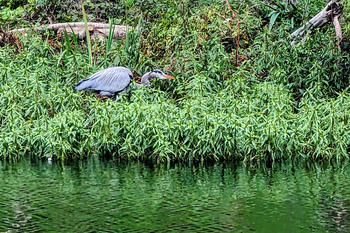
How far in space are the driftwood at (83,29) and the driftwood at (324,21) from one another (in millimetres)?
3335

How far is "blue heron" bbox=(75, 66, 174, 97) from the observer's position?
10.5 m

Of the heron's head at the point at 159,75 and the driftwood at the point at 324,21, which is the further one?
the driftwood at the point at 324,21

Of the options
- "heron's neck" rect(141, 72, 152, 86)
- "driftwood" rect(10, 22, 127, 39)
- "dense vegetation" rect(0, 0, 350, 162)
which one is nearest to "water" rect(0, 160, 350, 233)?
"dense vegetation" rect(0, 0, 350, 162)

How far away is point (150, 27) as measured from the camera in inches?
519

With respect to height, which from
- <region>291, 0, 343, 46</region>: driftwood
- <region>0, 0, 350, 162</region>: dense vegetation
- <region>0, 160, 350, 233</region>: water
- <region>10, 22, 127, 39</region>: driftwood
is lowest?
<region>0, 160, 350, 233</region>: water

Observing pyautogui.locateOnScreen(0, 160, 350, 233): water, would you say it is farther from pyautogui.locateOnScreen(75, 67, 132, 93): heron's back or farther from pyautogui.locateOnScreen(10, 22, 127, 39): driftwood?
pyautogui.locateOnScreen(10, 22, 127, 39): driftwood

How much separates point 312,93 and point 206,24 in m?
2.84

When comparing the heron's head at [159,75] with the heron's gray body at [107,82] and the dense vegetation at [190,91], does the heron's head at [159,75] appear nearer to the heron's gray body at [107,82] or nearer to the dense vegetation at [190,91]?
the dense vegetation at [190,91]

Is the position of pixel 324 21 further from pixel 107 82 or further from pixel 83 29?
pixel 83 29

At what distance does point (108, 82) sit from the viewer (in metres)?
10.5

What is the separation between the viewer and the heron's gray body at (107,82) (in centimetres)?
1048

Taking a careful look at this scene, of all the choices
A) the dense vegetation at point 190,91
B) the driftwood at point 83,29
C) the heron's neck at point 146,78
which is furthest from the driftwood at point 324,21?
the driftwood at point 83,29

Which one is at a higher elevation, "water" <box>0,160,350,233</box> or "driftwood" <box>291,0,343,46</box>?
"driftwood" <box>291,0,343,46</box>

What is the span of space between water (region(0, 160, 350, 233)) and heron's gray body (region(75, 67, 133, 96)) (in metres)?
1.88
